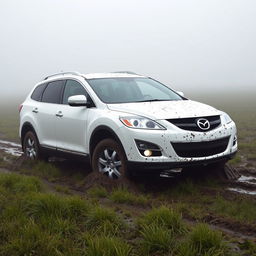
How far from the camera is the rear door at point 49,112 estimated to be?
7.63 meters

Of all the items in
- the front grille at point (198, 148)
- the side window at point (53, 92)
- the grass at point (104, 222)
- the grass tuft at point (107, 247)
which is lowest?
the grass at point (104, 222)

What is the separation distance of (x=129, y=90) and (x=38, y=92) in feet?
7.73

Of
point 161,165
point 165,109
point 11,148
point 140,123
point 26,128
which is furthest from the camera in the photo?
point 11,148

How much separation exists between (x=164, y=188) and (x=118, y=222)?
2.00 m

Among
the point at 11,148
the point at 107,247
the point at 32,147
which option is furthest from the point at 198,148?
the point at 11,148

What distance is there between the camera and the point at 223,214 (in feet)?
16.3

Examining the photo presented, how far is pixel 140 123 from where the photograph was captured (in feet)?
19.1

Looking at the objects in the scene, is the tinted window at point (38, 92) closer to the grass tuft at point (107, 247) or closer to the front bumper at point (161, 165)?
the front bumper at point (161, 165)

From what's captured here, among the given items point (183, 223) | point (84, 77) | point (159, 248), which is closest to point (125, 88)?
point (84, 77)

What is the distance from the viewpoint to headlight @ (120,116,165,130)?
5.73 metres

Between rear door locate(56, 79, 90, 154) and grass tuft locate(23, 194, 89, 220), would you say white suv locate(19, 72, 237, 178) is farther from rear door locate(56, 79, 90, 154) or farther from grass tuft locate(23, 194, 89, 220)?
grass tuft locate(23, 194, 89, 220)

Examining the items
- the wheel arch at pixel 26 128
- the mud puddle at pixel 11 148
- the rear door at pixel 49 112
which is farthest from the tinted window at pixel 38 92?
the mud puddle at pixel 11 148

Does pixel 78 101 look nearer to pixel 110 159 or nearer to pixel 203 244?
pixel 110 159

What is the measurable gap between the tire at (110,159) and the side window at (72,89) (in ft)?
3.77
